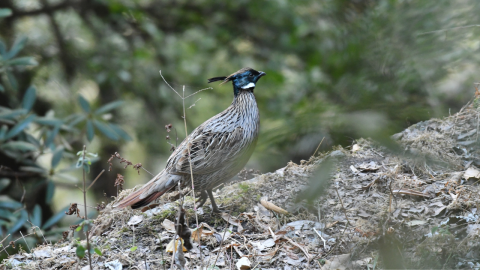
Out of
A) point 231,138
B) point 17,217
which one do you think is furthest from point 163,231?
point 17,217

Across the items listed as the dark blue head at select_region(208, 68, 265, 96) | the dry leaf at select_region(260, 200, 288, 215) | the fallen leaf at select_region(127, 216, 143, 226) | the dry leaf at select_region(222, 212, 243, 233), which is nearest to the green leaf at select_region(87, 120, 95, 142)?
the fallen leaf at select_region(127, 216, 143, 226)

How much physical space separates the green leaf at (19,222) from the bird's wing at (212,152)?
220cm

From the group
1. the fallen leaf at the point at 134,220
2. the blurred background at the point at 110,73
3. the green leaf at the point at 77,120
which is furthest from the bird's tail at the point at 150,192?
the green leaf at the point at 77,120

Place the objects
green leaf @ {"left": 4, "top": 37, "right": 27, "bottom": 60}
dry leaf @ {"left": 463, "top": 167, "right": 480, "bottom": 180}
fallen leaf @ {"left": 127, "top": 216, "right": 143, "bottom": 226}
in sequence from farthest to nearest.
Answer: green leaf @ {"left": 4, "top": 37, "right": 27, "bottom": 60} < fallen leaf @ {"left": 127, "top": 216, "right": 143, "bottom": 226} < dry leaf @ {"left": 463, "top": 167, "right": 480, "bottom": 180}

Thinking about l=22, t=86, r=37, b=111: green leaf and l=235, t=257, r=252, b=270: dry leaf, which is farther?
l=22, t=86, r=37, b=111: green leaf

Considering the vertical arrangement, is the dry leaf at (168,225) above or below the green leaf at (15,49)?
below

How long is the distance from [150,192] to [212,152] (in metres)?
0.59

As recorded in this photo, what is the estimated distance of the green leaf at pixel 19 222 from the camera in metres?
4.67

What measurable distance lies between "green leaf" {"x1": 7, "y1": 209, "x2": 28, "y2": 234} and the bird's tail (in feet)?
6.07

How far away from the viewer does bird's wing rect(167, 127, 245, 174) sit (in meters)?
3.54

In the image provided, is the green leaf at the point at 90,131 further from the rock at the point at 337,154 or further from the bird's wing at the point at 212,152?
the rock at the point at 337,154

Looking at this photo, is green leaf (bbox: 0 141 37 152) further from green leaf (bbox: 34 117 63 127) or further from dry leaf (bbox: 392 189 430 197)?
dry leaf (bbox: 392 189 430 197)

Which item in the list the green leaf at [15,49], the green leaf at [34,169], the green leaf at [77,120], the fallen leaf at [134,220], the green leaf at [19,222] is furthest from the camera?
the green leaf at [77,120]

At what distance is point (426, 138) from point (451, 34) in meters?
2.10
